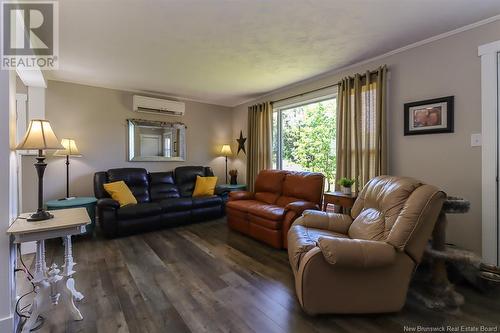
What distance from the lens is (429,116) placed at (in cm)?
263

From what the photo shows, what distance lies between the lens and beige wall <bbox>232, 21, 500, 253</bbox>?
234 centimetres

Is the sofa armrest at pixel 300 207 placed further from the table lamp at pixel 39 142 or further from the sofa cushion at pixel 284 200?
the table lamp at pixel 39 142

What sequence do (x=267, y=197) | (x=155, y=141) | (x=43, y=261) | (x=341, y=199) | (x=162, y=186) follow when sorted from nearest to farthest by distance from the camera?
(x=43, y=261)
(x=341, y=199)
(x=267, y=197)
(x=162, y=186)
(x=155, y=141)

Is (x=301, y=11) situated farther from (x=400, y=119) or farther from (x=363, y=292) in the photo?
(x=363, y=292)

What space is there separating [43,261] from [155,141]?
329cm

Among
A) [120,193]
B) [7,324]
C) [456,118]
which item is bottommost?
[7,324]

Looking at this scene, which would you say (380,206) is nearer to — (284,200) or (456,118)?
(456,118)

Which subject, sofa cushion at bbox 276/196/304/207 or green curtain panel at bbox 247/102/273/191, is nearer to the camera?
sofa cushion at bbox 276/196/304/207

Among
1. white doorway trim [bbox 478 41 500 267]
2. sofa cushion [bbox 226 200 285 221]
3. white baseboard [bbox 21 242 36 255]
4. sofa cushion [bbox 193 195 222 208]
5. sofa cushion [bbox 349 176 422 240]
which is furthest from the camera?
sofa cushion [bbox 193 195 222 208]

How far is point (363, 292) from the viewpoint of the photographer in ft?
5.66

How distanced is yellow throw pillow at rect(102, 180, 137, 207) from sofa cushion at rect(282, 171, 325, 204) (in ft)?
8.12

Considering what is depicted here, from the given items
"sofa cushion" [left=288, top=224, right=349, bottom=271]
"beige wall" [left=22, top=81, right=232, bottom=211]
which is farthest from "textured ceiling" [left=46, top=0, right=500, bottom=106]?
"sofa cushion" [left=288, top=224, right=349, bottom=271]

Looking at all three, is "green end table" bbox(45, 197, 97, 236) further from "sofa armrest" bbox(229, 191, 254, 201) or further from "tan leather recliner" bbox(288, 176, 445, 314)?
"tan leather recliner" bbox(288, 176, 445, 314)

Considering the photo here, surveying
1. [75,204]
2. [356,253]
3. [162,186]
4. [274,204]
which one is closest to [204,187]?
[162,186]
